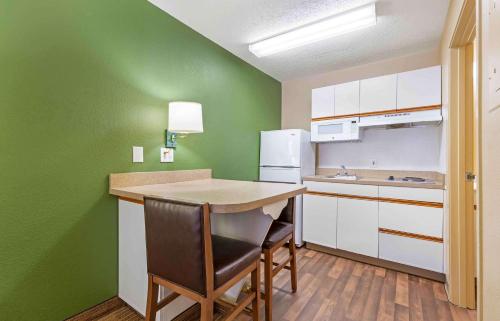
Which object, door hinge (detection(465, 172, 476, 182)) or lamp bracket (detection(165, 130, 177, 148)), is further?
lamp bracket (detection(165, 130, 177, 148))

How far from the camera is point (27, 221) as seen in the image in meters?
1.34

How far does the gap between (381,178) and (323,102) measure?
1.21m

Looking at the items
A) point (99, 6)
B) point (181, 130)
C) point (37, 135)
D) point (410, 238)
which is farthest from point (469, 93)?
point (37, 135)

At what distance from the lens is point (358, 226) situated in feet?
8.34

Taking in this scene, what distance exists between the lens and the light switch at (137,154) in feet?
6.02

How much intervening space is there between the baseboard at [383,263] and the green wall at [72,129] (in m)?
1.90

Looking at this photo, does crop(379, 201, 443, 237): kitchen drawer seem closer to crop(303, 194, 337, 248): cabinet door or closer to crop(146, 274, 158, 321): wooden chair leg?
crop(303, 194, 337, 248): cabinet door

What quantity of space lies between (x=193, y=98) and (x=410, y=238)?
2.50m

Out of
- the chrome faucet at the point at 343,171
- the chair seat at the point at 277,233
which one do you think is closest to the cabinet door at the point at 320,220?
the chrome faucet at the point at 343,171

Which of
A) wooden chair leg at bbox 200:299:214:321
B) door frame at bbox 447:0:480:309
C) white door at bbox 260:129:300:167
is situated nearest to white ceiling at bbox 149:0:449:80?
door frame at bbox 447:0:480:309

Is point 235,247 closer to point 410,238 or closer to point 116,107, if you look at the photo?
point 116,107

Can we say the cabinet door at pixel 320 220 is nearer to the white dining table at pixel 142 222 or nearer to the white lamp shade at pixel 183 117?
the white dining table at pixel 142 222

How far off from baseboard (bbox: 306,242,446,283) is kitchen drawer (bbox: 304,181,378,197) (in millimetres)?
674

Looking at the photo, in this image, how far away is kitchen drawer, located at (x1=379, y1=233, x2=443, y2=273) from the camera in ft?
6.96
